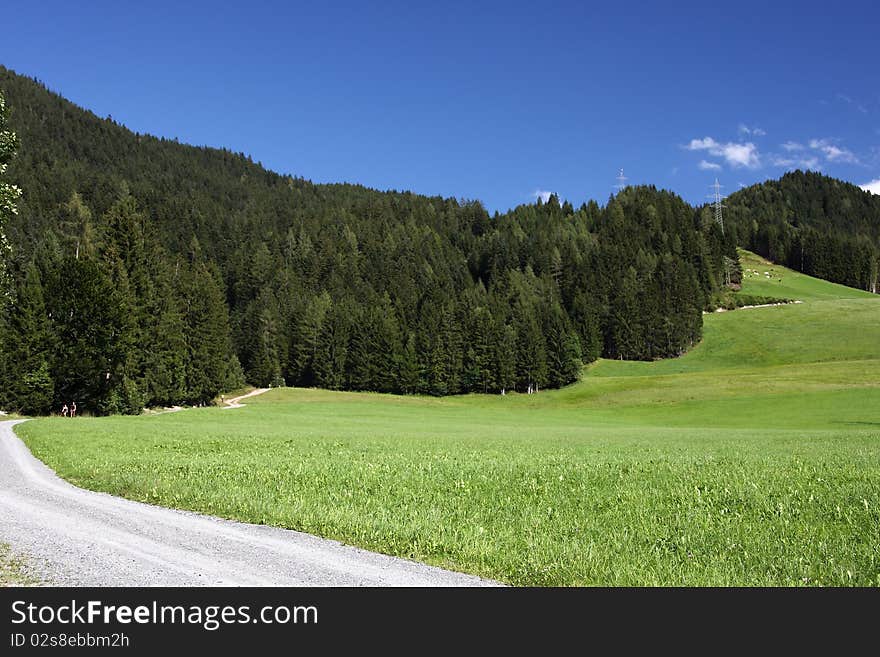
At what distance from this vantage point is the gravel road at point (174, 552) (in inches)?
316

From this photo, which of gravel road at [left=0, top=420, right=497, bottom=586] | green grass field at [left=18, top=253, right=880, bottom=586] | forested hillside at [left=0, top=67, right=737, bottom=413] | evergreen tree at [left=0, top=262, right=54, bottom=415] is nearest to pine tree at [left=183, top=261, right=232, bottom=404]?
forested hillside at [left=0, top=67, right=737, bottom=413]

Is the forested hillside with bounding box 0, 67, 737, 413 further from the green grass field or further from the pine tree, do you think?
the green grass field

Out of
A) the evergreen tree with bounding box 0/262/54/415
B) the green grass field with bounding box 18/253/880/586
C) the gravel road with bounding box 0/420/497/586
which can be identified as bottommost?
the green grass field with bounding box 18/253/880/586

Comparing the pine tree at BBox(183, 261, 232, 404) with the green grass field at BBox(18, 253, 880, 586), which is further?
the pine tree at BBox(183, 261, 232, 404)

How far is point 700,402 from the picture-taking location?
67.0 m

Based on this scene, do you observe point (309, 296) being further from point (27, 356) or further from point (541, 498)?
point (541, 498)

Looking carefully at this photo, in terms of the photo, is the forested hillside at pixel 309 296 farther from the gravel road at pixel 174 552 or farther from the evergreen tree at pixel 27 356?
the gravel road at pixel 174 552

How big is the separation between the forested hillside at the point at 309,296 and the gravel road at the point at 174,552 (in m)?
26.3

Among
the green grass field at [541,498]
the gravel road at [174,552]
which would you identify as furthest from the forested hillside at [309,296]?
the gravel road at [174,552]

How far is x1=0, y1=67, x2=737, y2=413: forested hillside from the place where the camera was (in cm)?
5566

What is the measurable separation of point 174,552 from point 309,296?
130116 millimetres

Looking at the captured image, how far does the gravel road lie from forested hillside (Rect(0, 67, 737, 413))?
26.3 m

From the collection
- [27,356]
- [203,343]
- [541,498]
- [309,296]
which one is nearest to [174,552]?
[541,498]
